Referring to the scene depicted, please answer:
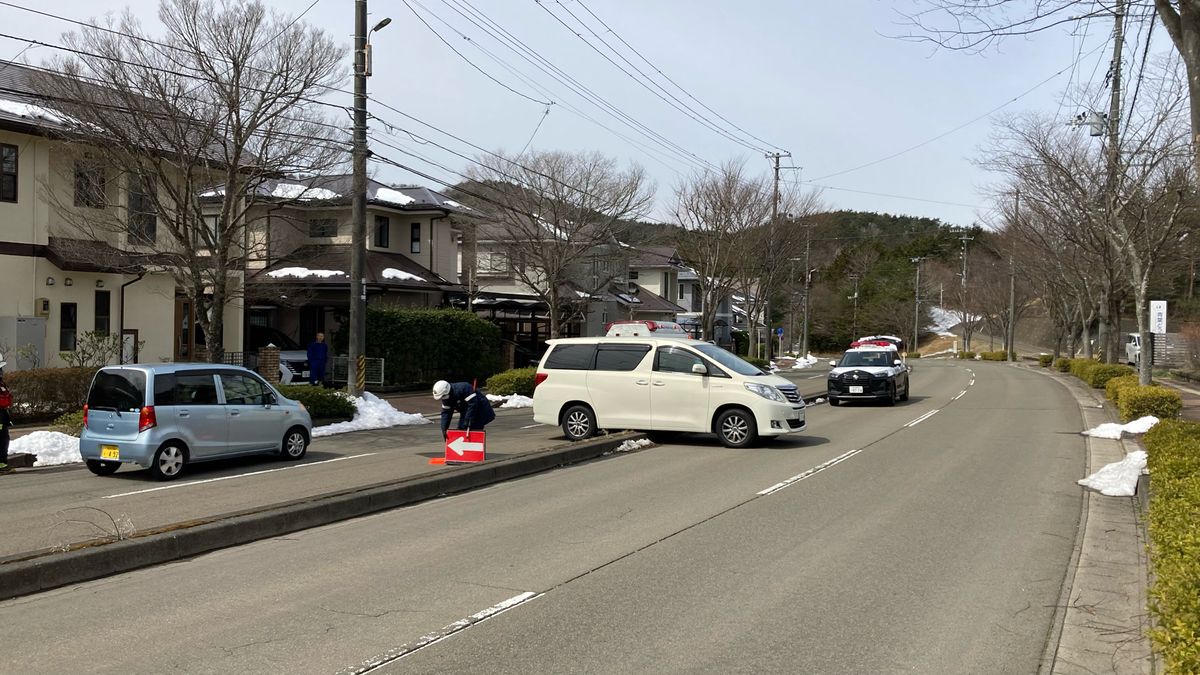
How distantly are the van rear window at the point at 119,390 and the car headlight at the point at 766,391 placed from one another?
30.8ft

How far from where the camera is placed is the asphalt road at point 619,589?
5.45 m

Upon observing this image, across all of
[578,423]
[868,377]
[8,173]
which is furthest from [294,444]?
[868,377]

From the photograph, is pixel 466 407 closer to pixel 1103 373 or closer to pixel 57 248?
pixel 57 248

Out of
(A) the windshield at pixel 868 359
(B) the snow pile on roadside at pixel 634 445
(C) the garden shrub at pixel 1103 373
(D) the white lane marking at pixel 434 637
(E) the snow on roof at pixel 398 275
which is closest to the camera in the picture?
(D) the white lane marking at pixel 434 637

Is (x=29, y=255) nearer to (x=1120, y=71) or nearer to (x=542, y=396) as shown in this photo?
(x=542, y=396)

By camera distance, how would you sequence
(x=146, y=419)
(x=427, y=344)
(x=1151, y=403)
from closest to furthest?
(x=146, y=419)
(x=1151, y=403)
(x=427, y=344)

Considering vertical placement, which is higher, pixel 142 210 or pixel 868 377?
pixel 142 210

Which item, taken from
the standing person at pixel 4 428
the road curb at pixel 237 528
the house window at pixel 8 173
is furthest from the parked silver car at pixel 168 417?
the house window at pixel 8 173

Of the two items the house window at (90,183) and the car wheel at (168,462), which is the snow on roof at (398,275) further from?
the car wheel at (168,462)

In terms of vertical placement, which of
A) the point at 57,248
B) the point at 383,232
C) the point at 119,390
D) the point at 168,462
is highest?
the point at 383,232

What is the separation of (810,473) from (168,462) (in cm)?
883

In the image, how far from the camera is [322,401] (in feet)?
64.0

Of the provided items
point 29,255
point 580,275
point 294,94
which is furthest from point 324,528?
point 580,275

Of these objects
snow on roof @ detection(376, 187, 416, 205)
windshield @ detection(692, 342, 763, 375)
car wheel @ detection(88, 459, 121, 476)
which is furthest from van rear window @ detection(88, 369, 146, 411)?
snow on roof @ detection(376, 187, 416, 205)
